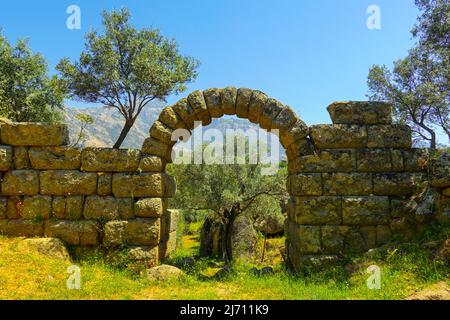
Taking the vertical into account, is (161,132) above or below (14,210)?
above

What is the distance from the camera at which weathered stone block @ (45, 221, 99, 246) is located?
335 inches

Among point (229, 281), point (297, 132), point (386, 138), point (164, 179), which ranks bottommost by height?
point (229, 281)

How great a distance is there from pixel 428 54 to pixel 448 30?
217 cm

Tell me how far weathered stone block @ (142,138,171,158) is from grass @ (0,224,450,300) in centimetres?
313

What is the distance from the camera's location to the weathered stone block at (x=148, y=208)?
8.49 metres

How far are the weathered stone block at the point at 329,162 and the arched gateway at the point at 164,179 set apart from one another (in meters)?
0.03

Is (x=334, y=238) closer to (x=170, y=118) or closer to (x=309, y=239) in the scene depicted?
(x=309, y=239)

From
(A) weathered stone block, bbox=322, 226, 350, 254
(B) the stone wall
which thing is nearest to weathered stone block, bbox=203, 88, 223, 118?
(B) the stone wall

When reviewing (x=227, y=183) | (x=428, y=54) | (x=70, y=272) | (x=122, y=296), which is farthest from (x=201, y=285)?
(x=428, y=54)

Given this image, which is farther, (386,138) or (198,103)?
(198,103)

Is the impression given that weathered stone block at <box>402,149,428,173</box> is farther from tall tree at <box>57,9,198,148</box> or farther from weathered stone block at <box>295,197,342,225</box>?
tall tree at <box>57,9,198,148</box>

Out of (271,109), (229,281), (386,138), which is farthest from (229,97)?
(229,281)

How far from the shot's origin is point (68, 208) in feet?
28.4

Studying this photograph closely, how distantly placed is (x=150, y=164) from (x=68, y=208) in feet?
8.17
